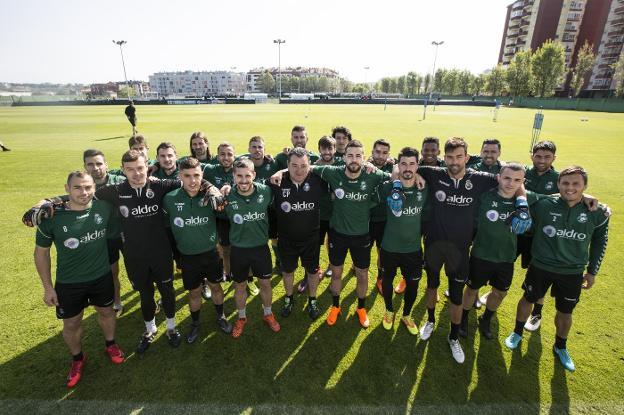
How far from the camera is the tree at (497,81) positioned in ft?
265

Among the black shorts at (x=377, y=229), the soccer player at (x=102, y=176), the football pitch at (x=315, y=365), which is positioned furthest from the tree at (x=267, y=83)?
the black shorts at (x=377, y=229)

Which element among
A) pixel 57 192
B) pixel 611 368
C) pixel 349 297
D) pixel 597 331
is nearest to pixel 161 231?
pixel 349 297

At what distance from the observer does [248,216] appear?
4.46 metres

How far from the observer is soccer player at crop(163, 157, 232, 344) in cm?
424

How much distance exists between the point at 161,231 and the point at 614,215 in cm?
1157

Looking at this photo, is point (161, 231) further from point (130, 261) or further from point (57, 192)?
point (57, 192)

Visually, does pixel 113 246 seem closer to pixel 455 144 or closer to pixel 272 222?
pixel 272 222

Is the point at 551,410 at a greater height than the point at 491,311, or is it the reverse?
the point at 491,311

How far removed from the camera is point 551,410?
362 cm

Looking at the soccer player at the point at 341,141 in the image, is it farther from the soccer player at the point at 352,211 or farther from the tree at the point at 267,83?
the tree at the point at 267,83

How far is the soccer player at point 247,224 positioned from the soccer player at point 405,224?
5.77 ft

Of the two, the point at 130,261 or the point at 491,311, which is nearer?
the point at 130,261

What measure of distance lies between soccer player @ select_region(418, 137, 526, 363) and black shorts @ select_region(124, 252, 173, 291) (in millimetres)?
3749

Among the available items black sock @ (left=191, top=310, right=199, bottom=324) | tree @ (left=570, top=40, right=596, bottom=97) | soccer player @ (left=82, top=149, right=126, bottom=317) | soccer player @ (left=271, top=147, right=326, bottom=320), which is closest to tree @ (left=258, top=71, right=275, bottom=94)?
tree @ (left=570, top=40, right=596, bottom=97)
